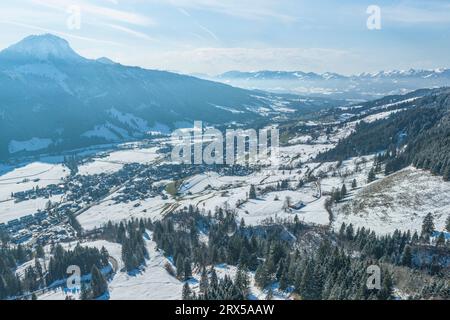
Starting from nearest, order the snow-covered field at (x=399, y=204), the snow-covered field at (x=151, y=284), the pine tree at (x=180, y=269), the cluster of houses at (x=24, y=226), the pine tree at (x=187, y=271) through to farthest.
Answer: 1. the snow-covered field at (x=151, y=284)
2. the pine tree at (x=187, y=271)
3. the pine tree at (x=180, y=269)
4. the snow-covered field at (x=399, y=204)
5. the cluster of houses at (x=24, y=226)

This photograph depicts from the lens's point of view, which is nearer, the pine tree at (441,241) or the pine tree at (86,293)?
the pine tree at (86,293)

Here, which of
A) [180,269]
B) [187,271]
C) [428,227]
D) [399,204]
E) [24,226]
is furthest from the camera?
[24,226]

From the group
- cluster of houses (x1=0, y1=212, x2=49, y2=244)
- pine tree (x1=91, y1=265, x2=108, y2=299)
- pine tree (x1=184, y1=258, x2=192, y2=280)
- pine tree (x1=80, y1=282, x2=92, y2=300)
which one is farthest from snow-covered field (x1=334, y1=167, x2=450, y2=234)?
cluster of houses (x1=0, y1=212, x2=49, y2=244)

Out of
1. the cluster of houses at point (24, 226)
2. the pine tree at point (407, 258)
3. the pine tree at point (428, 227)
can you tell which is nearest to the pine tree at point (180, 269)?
the pine tree at point (407, 258)

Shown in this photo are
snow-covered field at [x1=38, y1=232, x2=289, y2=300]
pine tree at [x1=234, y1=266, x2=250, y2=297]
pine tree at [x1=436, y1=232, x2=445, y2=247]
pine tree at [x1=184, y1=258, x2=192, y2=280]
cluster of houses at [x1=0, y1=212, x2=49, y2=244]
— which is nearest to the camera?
pine tree at [x1=234, y1=266, x2=250, y2=297]

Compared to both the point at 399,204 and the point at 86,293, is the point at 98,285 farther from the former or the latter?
the point at 399,204

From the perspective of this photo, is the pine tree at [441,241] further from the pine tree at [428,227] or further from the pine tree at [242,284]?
the pine tree at [242,284]

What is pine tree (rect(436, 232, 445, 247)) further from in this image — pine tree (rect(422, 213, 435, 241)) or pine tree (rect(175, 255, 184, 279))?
pine tree (rect(175, 255, 184, 279))

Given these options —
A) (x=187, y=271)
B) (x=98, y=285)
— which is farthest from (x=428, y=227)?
(x=98, y=285)
